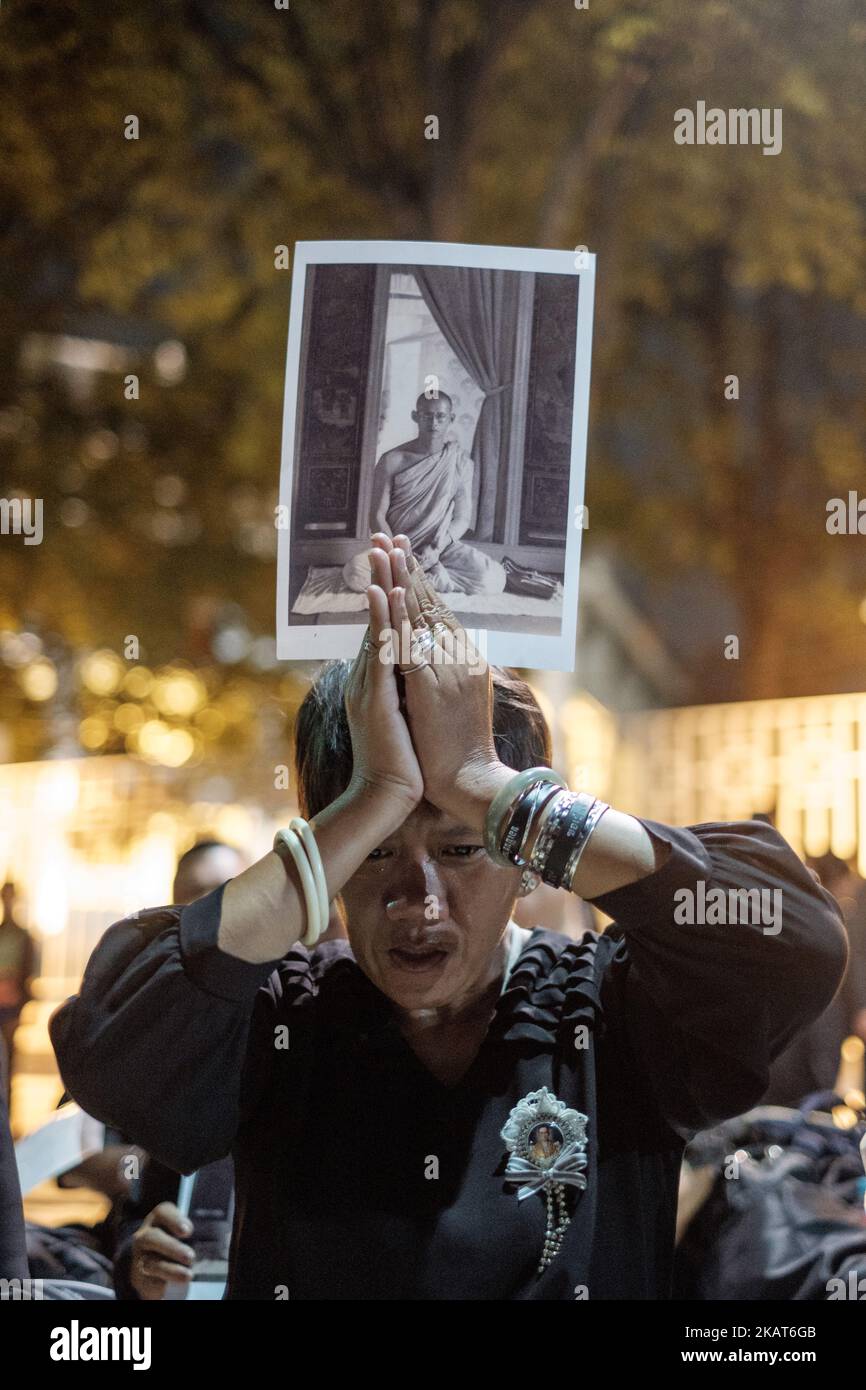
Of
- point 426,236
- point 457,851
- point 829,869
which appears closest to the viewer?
point 457,851

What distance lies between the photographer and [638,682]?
1191 cm

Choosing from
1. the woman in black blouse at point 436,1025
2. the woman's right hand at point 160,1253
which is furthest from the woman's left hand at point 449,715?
the woman's right hand at point 160,1253

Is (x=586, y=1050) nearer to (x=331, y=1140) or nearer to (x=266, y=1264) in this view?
(x=331, y=1140)

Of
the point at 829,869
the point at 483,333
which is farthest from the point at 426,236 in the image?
the point at 483,333

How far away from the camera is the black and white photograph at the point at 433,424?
5.92ft

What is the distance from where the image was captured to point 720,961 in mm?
1589

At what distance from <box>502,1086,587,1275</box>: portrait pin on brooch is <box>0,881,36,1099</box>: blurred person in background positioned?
3238 mm

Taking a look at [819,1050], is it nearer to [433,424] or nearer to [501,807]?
[501,807]

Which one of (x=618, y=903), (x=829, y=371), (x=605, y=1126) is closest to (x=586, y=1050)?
(x=605, y=1126)

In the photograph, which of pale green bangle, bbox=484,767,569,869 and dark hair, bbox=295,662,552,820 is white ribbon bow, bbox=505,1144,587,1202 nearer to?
pale green bangle, bbox=484,767,569,869

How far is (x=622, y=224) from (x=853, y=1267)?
17.5ft

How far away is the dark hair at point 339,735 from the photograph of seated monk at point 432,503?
5.1 inches

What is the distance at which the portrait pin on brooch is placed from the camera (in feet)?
5.27

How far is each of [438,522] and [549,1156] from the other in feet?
2.58
